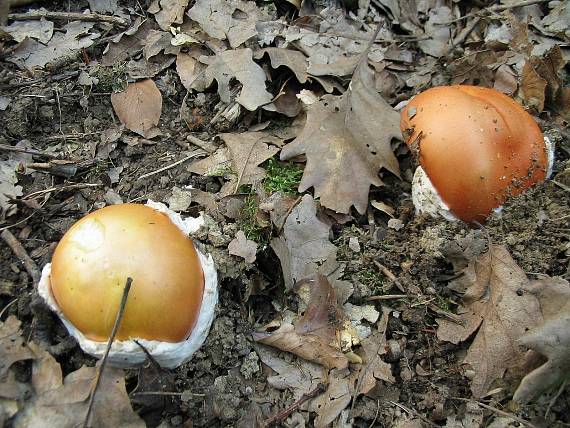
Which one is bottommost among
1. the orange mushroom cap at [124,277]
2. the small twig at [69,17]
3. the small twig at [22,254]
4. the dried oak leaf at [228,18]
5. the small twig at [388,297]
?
the small twig at [388,297]

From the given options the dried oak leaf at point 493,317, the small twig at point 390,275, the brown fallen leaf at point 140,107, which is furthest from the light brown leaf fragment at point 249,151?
the dried oak leaf at point 493,317

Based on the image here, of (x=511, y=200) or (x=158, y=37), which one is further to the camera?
(x=158, y=37)

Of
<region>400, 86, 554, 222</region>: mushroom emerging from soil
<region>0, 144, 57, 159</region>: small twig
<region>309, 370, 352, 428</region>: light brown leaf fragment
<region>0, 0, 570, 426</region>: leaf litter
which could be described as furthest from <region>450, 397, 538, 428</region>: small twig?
<region>0, 144, 57, 159</region>: small twig

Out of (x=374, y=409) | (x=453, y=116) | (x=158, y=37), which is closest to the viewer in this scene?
(x=374, y=409)

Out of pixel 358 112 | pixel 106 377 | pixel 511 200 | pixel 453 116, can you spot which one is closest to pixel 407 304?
pixel 511 200

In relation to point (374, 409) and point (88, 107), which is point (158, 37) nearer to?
point (88, 107)

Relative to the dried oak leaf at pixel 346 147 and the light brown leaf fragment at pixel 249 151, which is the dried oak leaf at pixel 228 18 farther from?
the dried oak leaf at pixel 346 147

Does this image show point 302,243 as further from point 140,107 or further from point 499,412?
point 140,107
